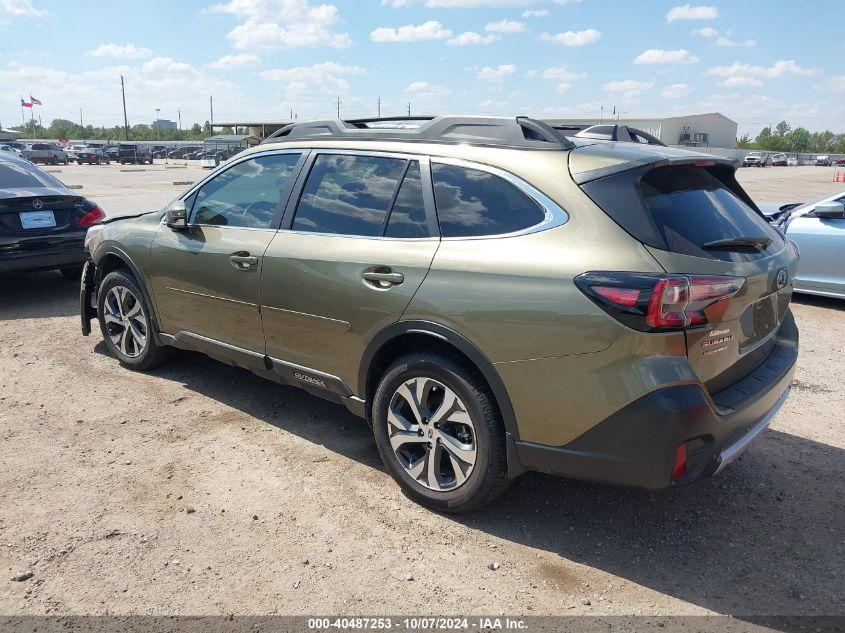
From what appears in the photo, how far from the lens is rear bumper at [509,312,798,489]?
261 centimetres

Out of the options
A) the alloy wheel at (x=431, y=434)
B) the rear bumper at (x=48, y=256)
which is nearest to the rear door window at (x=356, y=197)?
the alloy wheel at (x=431, y=434)

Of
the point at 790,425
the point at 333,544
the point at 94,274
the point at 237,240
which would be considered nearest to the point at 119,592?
the point at 333,544

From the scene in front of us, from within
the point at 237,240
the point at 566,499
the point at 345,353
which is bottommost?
the point at 566,499

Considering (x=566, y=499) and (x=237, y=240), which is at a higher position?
(x=237, y=240)

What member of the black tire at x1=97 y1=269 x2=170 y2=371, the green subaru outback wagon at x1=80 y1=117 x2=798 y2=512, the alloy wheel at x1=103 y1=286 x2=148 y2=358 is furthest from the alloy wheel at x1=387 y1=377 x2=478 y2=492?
the alloy wheel at x1=103 y1=286 x2=148 y2=358

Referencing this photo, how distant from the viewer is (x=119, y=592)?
279 cm

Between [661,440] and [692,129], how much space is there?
9067 cm

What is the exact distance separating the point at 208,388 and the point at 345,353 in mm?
1891

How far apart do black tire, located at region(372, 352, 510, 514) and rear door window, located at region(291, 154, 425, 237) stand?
2.26 feet

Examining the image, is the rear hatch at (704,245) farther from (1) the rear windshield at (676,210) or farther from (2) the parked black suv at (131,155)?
(2) the parked black suv at (131,155)

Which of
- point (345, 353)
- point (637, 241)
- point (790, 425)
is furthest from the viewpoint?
point (790, 425)

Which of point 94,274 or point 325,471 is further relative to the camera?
point 94,274

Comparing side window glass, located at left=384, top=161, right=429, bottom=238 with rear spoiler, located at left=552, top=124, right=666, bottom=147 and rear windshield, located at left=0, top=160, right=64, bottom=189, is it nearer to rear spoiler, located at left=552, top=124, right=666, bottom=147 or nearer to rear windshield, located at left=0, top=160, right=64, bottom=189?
rear spoiler, located at left=552, top=124, right=666, bottom=147

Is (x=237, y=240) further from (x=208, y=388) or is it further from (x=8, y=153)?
(x=8, y=153)
